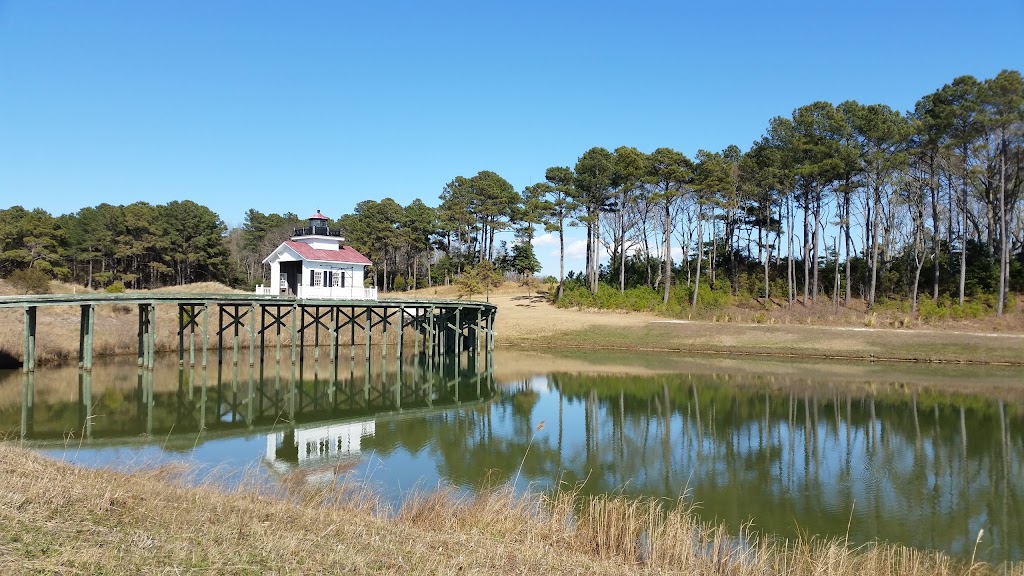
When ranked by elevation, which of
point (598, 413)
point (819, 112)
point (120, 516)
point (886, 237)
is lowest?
point (598, 413)

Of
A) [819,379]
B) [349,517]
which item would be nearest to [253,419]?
[349,517]

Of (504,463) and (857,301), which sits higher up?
(857,301)

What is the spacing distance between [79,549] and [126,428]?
42.1ft

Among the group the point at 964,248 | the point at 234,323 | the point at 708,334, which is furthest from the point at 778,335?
the point at 234,323

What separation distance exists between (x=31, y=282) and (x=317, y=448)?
131 feet

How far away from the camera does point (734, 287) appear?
54406 mm

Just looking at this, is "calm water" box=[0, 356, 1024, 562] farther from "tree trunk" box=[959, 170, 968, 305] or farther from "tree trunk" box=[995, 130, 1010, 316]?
"tree trunk" box=[959, 170, 968, 305]

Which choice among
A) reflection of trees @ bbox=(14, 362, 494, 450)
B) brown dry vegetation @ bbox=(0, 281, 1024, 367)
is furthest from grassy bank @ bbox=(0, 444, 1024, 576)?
brown dry vegetation @ bbox=(0, 281, 1024, 367)

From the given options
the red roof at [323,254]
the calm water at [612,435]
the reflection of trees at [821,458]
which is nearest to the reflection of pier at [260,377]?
the calm water at [612,435]

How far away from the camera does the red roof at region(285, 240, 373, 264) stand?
112 feet

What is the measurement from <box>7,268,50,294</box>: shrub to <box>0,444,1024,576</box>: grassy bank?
134 feet

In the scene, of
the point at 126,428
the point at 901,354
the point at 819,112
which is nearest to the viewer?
the point at 126,428

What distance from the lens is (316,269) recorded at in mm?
34500

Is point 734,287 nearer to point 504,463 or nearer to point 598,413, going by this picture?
point 598,413
